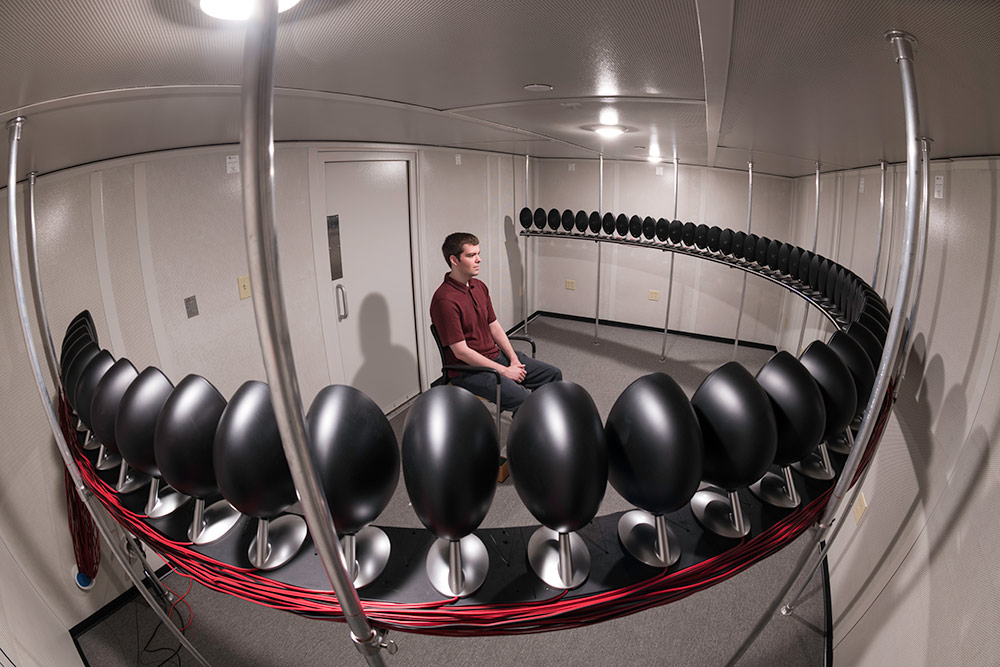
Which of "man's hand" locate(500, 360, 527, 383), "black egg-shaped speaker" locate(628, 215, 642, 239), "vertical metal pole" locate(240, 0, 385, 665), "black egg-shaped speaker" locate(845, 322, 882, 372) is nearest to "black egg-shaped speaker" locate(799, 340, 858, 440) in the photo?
"black egg-shaped speaker" locate(845, 322, 882, 372)

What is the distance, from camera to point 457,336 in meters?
2.83

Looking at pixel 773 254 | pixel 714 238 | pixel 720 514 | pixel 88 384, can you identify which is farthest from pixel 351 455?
pixel 714 238

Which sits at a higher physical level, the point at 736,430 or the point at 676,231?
the point at 676,231

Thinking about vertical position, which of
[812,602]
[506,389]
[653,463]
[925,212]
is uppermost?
[925,212]

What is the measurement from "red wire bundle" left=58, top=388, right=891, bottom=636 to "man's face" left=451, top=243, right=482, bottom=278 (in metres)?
2.17

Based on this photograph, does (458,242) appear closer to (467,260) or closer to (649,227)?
(467,260)

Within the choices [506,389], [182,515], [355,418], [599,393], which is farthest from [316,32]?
[599,393]

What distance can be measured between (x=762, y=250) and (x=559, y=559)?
3.59 metres

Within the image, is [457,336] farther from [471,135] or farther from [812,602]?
[812,602]

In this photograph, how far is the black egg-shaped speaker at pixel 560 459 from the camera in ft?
2.81

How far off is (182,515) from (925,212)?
Answer: 168 centimetres

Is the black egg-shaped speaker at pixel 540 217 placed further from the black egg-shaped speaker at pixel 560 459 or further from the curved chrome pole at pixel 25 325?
the black egg-shaped speaker at pixel 560 459

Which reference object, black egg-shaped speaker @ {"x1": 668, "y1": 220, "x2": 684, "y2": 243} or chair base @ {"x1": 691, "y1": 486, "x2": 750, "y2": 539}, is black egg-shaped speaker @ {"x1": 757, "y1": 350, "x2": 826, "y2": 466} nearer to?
chair base @ {"x1": 691, "y1": 486, "x2": 750, "y2": 539}

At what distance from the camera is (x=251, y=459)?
88cm
